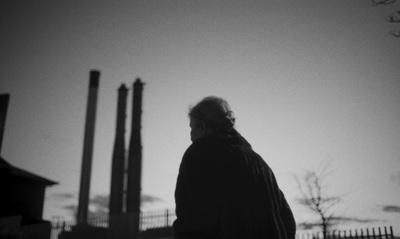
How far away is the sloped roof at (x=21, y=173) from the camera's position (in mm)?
24028

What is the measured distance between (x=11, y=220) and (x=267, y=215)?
21565 millimetres

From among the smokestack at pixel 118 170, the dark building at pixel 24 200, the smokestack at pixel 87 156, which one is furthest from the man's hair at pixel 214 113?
the smokestack at pixel 118 170

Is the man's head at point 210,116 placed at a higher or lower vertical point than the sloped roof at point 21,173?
lower

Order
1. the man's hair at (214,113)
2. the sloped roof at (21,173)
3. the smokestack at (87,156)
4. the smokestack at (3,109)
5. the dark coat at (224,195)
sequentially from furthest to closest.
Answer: the smokestack at (3,109) → the sloped roof at (21,173) → the smokestack at (87,156) → the man's hair at (214,113) → the dark coat at (224,195)

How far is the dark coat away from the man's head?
91 millimetres

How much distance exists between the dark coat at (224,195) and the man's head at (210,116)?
0.09 m

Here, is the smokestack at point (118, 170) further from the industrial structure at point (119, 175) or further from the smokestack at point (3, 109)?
the smokestack at point (3, 109)

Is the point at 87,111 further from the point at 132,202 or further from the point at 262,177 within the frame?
the point at 262,177

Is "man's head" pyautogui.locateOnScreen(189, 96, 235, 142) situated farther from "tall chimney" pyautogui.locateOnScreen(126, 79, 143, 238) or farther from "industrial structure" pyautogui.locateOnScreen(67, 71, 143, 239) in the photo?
"tall chimney" pyautogui.locateOnScreen(126, 79, 143, 238)

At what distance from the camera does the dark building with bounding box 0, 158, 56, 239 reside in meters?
21.1

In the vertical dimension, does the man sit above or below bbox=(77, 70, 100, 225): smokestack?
below

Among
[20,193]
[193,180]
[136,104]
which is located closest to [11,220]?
[20,193]

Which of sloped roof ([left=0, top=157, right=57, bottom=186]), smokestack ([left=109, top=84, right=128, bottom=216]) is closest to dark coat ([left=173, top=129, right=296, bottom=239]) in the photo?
smokestack ([left=109, top=84, right=128, bottom=216])


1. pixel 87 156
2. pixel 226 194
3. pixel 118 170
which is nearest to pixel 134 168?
pixel 118 170
